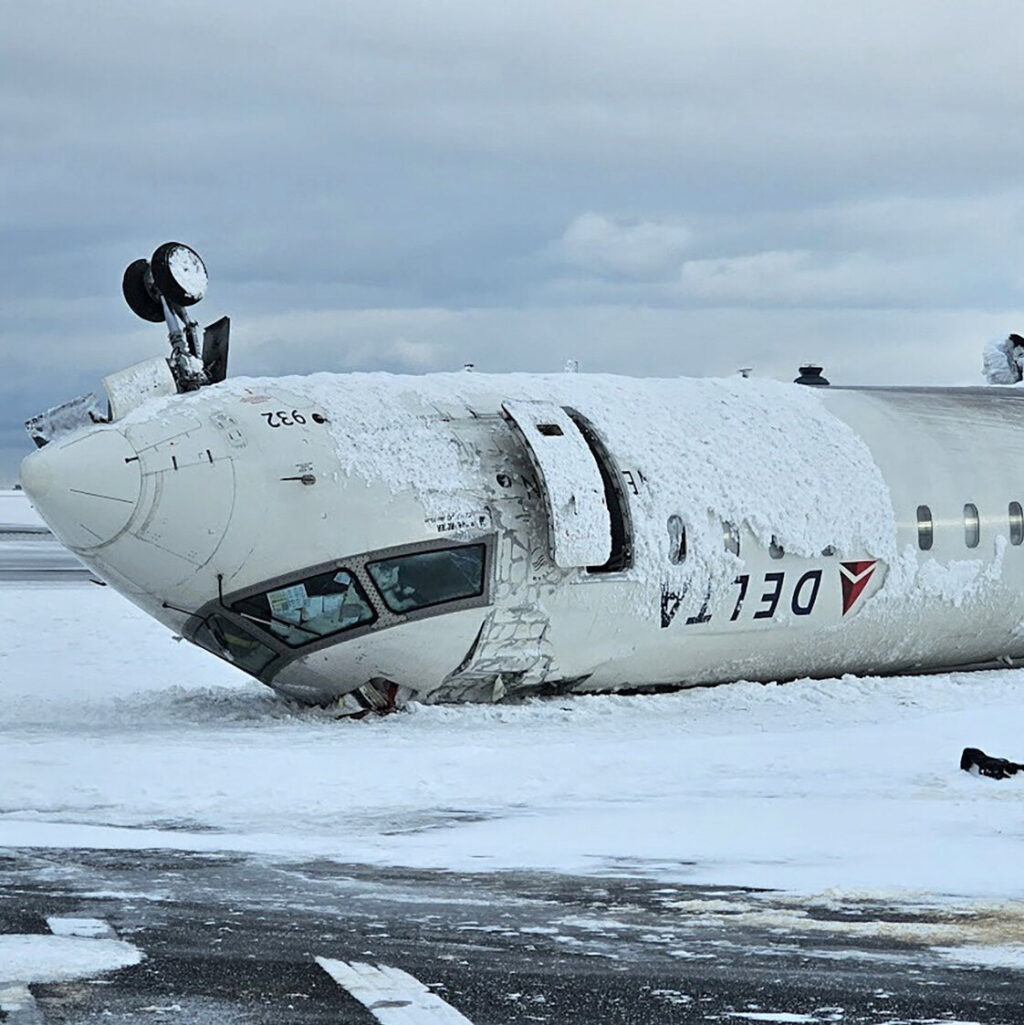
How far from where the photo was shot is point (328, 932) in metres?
7.58

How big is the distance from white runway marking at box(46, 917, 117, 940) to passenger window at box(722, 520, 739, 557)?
34.1 feet

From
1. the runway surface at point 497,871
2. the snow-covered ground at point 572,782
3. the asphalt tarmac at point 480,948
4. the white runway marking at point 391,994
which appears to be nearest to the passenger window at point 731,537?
the snow-covered ground at point 572,782

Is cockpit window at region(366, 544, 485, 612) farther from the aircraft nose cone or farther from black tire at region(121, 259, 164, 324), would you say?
black tire at region(121, 259, 164, 324)

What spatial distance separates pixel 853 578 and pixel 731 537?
6.00 ft

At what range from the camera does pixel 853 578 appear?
59.7ft

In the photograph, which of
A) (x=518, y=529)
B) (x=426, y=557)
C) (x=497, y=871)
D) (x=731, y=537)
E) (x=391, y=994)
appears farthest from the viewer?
(x=731, y=537)

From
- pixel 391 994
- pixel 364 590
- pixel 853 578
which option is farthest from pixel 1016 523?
pixel 391 994

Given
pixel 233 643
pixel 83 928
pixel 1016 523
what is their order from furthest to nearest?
pixel 1016 523 < pixel 233 643 < pixel 83 928

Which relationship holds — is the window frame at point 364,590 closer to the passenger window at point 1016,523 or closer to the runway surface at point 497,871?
the runway surface at point 497,871

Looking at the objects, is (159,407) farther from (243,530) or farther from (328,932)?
(328,932)

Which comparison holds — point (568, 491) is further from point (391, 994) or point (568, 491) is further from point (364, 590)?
point (391, 994)

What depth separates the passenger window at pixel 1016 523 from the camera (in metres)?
20.0

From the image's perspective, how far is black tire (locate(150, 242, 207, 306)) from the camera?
16234 millimetres

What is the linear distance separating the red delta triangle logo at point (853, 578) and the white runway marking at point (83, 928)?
1181 centimetres
